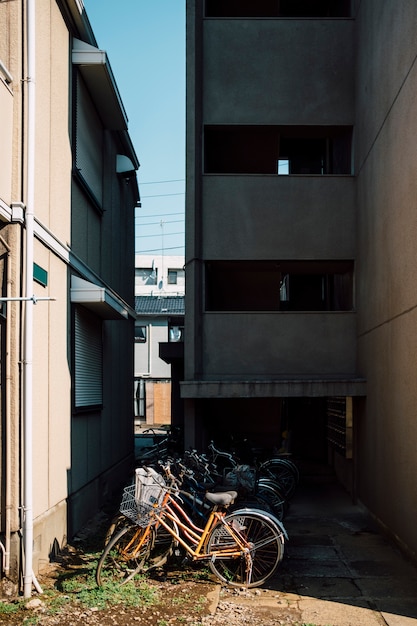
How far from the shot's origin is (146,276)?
5109 cm

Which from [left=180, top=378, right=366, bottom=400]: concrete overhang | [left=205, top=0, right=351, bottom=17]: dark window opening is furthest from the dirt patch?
[left=205, top=0, right=351, bottom=17]: dark window opening

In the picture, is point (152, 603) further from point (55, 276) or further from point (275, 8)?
point (275, 8)

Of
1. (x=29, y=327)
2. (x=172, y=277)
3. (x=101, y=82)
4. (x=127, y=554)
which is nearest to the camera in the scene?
(x=29, y=327)

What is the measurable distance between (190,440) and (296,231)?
12.9 ft

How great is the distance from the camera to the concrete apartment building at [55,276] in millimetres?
7184

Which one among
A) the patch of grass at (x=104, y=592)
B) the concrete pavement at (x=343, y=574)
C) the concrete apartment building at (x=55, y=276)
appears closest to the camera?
the concrete pavement at (x=343, y=574)

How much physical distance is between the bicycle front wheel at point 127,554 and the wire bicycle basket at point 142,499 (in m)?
0.11

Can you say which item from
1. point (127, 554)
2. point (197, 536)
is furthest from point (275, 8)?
point (127, 554)

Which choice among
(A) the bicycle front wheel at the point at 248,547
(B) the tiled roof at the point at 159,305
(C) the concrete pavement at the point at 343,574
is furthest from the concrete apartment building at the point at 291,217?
(B) the tiled roof at the point at 159,305

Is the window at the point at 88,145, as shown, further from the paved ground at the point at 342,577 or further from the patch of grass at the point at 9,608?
the paved ground at the point at 342,577

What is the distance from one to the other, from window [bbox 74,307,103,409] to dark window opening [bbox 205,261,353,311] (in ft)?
7.16

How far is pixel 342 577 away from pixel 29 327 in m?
4.28

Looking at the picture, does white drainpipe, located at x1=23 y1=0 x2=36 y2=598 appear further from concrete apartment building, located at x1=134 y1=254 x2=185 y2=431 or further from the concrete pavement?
concrete apartment building, located at x1=134 y1=254 x2=185 y2=431

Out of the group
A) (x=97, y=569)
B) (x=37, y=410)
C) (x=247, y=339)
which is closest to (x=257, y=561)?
(x=97, y=569)
